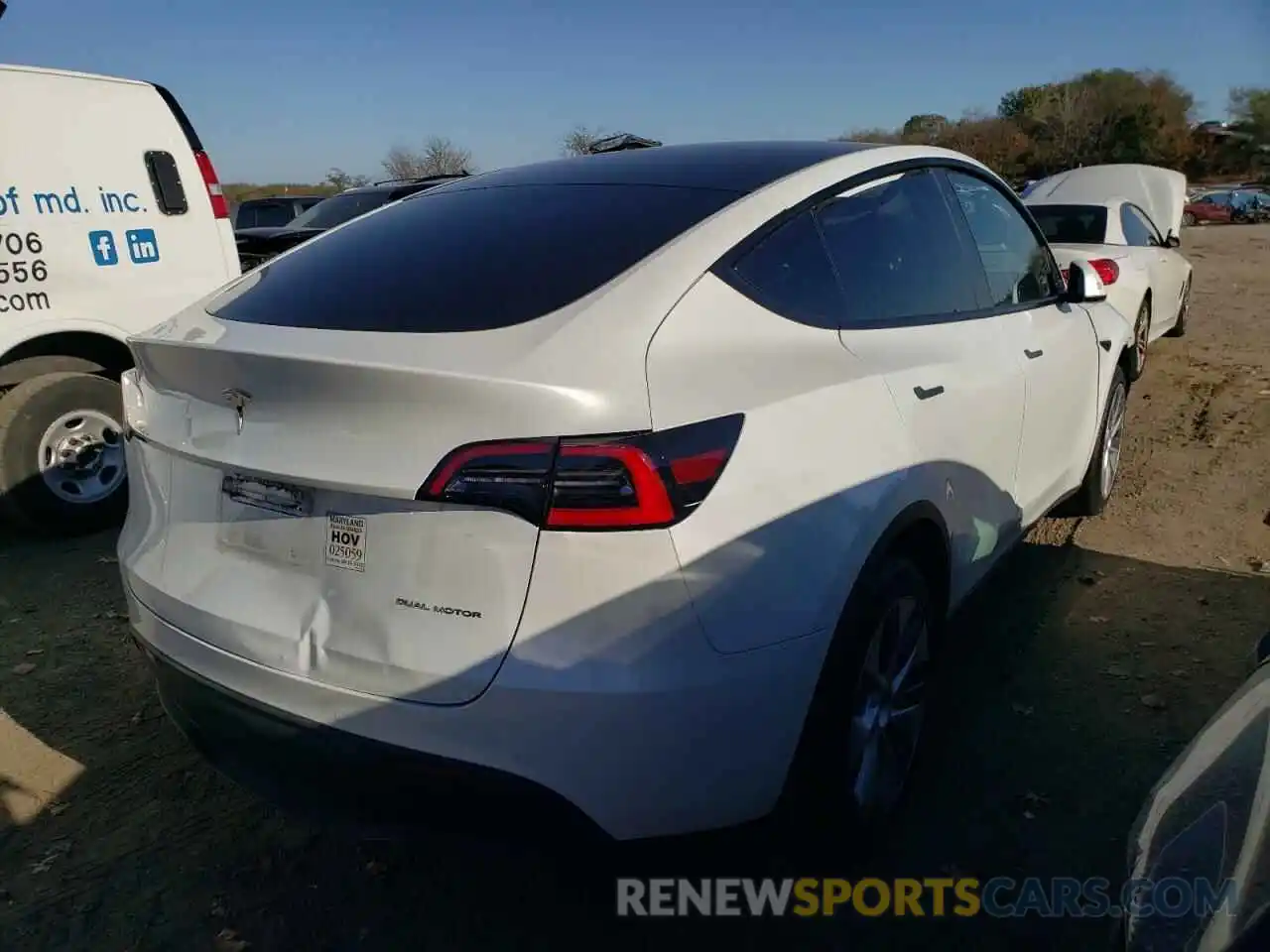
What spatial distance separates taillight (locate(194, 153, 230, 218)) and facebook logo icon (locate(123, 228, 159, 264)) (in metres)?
0.44

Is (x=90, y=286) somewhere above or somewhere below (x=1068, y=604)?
above

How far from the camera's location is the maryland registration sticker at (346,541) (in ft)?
5.99

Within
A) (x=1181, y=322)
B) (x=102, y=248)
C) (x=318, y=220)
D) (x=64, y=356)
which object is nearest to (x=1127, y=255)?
(x=1181, y=322)

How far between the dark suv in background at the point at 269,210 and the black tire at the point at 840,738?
15662 mm

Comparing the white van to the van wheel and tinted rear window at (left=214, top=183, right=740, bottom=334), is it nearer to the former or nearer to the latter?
the van wheel

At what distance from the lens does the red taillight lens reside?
6.79 metres

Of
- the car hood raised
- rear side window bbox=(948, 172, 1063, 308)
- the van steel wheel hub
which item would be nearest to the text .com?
rear side window bbox=(948, 172, 1063, 308)

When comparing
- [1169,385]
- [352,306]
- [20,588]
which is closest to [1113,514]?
[1169,385]

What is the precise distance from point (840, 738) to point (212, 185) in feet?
16.0

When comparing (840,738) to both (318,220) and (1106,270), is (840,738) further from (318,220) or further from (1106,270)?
(318,220)

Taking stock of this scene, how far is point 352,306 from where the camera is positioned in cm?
217

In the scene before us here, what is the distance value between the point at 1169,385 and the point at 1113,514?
A: 11.6 feet

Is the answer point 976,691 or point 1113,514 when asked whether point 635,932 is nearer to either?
point 976,691

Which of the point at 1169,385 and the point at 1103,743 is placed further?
the point at 1169,385
